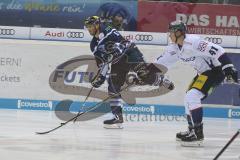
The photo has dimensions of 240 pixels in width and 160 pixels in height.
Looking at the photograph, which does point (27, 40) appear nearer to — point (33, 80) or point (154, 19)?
point (33, 80)

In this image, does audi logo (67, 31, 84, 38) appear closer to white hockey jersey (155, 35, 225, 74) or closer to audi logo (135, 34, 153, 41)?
audi logo (135, 34, 153, 41)

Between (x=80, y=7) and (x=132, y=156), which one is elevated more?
(x=80, y=7)

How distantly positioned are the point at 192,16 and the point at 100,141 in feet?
17.5

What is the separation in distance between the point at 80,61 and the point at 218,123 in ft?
8.04

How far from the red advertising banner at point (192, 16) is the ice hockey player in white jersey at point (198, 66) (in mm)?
4780

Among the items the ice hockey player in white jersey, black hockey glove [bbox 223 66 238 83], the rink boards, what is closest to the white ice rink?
the ice hockey player in white jersey

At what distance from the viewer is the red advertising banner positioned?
38.7 ft

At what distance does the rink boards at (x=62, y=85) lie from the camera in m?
10.3

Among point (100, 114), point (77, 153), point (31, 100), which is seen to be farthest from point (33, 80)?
point (77, 153)

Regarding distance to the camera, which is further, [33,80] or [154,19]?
[154,19]

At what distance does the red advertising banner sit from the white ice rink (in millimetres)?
2620

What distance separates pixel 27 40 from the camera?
10.7m

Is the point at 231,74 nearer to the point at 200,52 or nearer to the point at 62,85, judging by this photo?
the point at 200,52

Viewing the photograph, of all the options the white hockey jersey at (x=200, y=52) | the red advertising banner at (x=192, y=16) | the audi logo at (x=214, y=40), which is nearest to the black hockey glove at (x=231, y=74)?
the white hockey jersey at (x=200, y=52)
